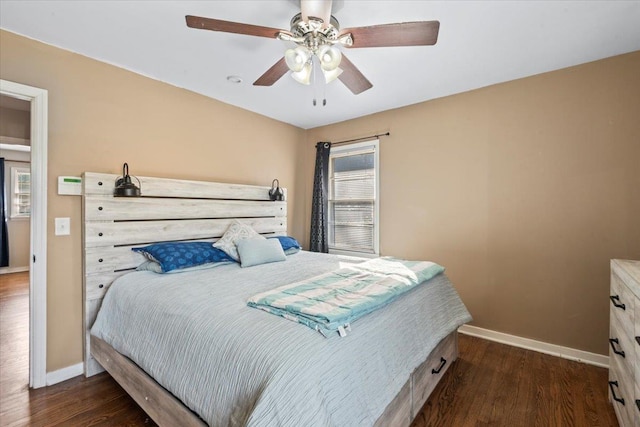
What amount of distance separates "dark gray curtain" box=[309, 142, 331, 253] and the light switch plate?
→ 2660 millimetres

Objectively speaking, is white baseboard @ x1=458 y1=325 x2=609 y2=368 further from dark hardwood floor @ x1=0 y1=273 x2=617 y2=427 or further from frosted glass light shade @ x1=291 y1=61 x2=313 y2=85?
frosted glass light shade @ x1=291 y1=61 x2=313 y2=85

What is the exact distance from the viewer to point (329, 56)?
5.52 ft

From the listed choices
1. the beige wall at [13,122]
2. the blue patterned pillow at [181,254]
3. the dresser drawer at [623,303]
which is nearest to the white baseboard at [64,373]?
the blue patterned pillow at [181,254]

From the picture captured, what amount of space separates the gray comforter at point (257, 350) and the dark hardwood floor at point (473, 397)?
1.38ft

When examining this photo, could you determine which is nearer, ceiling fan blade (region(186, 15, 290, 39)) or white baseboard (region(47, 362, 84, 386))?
ceiling fan blade (region(186, 15, 290, 39))

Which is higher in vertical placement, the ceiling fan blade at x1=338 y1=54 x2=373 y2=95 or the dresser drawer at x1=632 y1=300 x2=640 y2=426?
the ceiling fan blade at x1=338 y1=54 x2=373 y2=95

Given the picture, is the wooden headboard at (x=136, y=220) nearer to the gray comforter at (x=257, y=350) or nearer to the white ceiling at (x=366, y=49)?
the gray comforter at (x=257, y=350)

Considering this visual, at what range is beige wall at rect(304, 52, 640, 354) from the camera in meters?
2.32

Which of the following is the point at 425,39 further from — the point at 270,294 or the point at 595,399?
the point at 595,399

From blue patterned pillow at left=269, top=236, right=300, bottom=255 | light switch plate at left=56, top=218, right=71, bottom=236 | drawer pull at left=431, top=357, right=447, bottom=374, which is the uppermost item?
light switch plate at left=56, top=218, right=71, bottom=236

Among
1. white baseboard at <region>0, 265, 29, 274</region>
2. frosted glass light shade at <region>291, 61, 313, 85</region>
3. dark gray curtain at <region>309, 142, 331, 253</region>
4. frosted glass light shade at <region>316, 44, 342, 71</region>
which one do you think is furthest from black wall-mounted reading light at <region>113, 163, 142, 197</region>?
white baseboard at <region>0, 265, 29, 274</region>

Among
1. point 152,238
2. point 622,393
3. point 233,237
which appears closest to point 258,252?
point 233,237

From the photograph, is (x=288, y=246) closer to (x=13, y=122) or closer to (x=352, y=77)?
Result: (x=352, y=77)

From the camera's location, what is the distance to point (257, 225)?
3.47m
